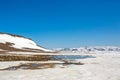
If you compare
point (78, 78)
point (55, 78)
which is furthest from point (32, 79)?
point (78, 78)

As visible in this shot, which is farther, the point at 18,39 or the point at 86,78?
the point at 18,39

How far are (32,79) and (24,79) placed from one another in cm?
77

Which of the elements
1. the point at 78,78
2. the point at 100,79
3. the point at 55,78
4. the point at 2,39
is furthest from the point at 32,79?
the point at 2,39

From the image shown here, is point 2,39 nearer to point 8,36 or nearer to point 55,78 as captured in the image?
point 8,36

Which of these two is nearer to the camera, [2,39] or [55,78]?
[55,78]

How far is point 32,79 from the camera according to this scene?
23672 millimetres

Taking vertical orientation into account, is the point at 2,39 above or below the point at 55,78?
above

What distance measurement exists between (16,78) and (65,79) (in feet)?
16.0

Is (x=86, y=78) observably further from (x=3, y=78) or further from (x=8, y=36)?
(x=8, y=36)

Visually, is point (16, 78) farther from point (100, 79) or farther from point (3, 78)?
point (100, 79)

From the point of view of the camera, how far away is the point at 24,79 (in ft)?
77.7

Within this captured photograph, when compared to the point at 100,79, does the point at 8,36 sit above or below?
above

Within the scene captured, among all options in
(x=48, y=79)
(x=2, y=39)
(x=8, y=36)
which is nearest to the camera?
(x=48, y=79)

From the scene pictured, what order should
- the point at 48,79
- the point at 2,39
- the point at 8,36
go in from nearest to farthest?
1. the point at 48,79
2. the point at 2,39
3. the point at 8,36
